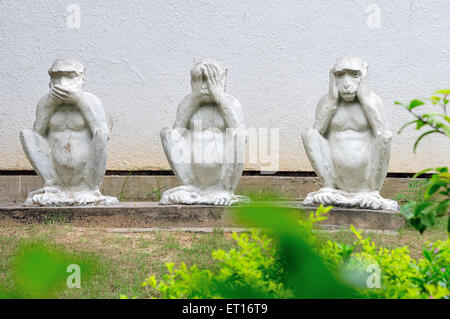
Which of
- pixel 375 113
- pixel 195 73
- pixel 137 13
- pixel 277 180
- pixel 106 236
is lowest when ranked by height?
pixel 106 236

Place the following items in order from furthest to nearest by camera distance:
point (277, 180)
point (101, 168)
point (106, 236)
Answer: point (277, 180) → point (101, 168) → point (106, 236)

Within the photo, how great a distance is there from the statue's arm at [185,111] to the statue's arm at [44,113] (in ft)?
4.14

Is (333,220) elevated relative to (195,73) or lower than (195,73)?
lower

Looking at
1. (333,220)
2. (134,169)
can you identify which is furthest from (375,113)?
(134,169)

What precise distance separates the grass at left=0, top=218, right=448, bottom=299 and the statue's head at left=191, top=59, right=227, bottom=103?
4.73 feet

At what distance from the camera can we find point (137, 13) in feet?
27.4

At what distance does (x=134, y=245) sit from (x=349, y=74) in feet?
8.79

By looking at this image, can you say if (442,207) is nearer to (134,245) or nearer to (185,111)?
(134,245)

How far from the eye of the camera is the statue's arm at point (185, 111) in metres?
6.37

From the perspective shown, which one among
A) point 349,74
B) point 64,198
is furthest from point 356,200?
point 64,198

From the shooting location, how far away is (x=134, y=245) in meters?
4.95

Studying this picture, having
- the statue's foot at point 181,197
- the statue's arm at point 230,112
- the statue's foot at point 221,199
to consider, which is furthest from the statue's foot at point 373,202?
the statue's foot at point 181,197

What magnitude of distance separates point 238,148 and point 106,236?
1.64 metres
